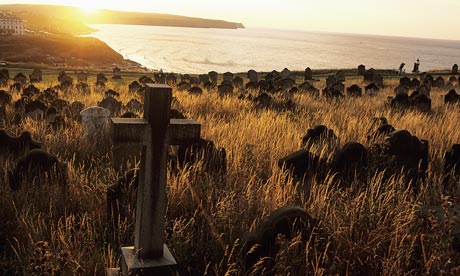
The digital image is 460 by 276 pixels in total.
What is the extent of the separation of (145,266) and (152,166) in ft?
2.48

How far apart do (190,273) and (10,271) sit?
5.08 ft

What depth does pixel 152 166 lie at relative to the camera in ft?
10.6

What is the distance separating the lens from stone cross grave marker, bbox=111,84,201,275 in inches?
124

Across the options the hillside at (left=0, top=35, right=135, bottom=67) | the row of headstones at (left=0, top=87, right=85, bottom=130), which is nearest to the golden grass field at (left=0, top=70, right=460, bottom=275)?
the row of headstones at (left=0, top=87, right=85, bottom=130)

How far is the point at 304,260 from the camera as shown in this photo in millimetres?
3717

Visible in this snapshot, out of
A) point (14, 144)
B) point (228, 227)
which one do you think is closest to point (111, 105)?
point (14, 144)

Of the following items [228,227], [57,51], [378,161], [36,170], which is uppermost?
[378,161]

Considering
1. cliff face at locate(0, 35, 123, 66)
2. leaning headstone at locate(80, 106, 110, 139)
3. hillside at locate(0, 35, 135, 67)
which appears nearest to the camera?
leaning headstone at locate(80, 106, 110, 139)

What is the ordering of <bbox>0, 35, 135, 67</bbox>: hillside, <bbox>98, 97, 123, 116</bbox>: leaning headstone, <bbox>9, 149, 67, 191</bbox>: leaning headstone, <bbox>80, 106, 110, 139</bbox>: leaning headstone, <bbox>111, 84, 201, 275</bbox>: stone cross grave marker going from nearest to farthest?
<bbox>111, 84, 201, 275</bbox>: stone cross grave marker < <bbox>9, 149, 67, 191</bbox>: leaning headstone < <bbox>80, 106, 110, 139</bbox>: leaning headstone < <bbox>98, 97, 123, 116</bbox>: leaning headstone < <bbox>0, 35, 135, 67</bbox>: hillside

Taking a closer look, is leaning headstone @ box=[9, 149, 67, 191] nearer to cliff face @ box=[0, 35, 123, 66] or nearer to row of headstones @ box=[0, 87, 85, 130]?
row of headstones @ box=[0, 87, 85, 130]

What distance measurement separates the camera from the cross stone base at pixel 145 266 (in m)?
3.19

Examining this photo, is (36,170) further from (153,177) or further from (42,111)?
(42,111)

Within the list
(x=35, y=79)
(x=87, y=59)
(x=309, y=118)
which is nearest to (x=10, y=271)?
(x=309, y=118)

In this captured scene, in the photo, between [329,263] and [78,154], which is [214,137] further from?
[329,263]
